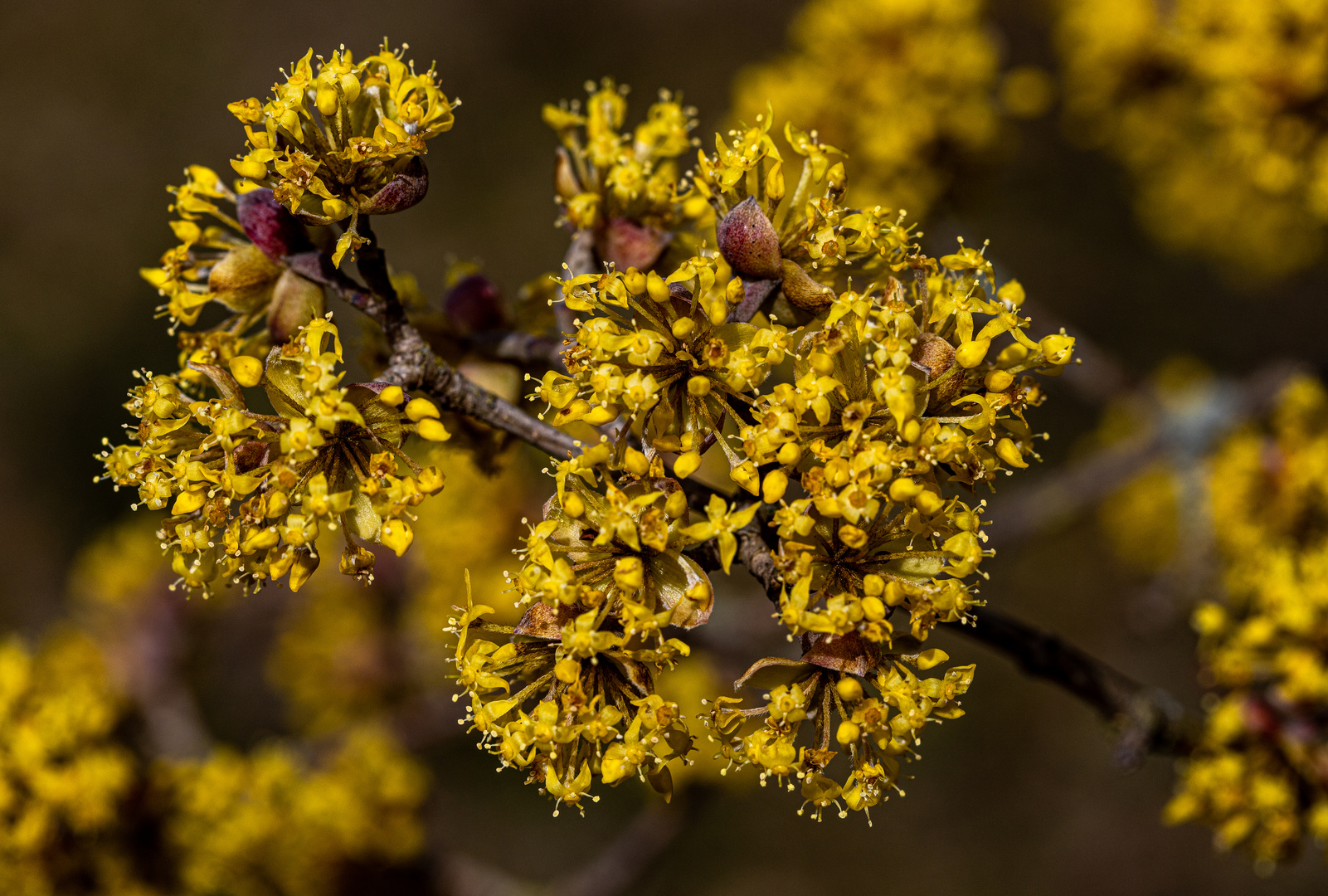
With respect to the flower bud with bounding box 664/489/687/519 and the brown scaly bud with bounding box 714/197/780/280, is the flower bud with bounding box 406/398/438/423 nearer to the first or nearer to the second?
the flower bud with bounding box 664/489/687/519

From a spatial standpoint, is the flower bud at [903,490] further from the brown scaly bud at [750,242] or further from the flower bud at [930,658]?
the brown scaly bud at [750,242]

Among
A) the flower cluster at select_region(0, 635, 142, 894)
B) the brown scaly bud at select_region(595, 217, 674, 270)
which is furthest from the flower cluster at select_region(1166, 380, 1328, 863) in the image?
the flower cluster at select_region(0, 635, 142, 894)

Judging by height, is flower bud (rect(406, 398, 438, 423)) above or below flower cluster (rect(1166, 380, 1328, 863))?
below

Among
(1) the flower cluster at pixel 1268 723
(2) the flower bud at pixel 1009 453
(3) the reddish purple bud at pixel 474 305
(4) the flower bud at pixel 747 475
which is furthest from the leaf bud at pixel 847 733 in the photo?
(1) the flower cluster at pixel 1268 723

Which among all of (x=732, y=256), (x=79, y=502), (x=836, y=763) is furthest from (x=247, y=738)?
(x=732, y=256)

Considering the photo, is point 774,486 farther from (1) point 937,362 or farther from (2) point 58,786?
(2) point 58,786

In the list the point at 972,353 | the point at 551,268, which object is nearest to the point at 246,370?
the point at 972,353
